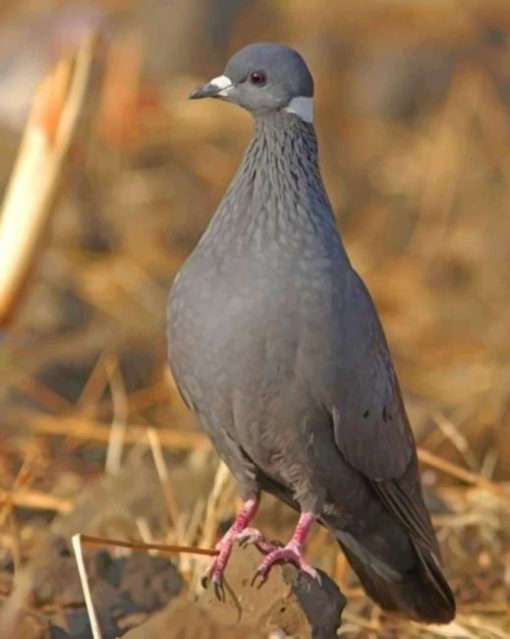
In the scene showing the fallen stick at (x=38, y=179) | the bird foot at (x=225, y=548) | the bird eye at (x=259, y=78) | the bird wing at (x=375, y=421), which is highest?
the bird eye at (x=259, y=78)

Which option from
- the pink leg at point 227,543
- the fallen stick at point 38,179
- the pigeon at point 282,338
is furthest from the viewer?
the fallen stick at point 38,179

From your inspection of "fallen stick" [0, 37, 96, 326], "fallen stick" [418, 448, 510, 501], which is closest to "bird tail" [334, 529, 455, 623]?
"fallen stick" [418, 448, 510, 501]

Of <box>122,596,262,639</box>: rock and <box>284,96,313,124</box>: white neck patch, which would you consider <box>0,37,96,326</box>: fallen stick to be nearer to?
<box>284,96,313,124</box>: white neck patch

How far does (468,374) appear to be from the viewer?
22.3ft

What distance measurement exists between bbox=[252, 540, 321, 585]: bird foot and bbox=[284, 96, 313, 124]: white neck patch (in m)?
0.76

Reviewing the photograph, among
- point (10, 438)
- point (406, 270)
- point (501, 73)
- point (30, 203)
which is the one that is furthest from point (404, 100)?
point (30, 203)

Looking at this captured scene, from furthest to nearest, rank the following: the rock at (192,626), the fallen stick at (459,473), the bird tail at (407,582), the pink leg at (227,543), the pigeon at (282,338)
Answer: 1. the fallen stick at (459,473)
2. the bird tail at (407,582)
3. the pink leg at (227,543)
4. the pigeon at (282,338)
5. the rock at (192,626)

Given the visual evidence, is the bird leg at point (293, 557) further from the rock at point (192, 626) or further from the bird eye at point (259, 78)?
the bird eye at point (259, 78)

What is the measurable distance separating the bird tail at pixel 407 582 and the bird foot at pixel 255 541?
16.7 inches

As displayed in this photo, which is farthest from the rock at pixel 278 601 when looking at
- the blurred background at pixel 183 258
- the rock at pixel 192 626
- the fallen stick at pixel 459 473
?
the fallen stick at pixel 459 473

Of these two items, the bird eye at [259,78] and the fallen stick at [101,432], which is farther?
the fallen stick at [101,432]

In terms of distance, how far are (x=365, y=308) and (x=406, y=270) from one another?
4438 mm

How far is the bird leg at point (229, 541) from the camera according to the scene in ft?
11.7

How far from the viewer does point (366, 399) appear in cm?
362
